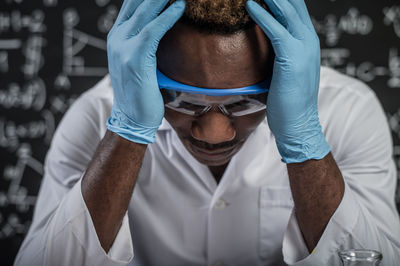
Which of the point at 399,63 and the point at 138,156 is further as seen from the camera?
the point at 399,63

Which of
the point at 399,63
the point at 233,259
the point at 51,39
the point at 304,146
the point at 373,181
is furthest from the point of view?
the point at 51,39

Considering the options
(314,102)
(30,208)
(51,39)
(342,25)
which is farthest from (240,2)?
(30,208)

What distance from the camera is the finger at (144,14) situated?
1.00 meters

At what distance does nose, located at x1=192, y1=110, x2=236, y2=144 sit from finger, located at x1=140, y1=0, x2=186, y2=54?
196 mm

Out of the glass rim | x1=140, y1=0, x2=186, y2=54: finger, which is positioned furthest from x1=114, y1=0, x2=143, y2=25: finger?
the glass rim

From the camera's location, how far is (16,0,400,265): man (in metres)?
0.97

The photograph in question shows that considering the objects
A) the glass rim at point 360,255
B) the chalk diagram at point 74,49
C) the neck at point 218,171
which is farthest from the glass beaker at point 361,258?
the chalk diagram at point 74,49

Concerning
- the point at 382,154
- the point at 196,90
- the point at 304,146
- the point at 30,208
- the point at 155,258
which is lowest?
the point at 30,208

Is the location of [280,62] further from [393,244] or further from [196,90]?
[393,244]

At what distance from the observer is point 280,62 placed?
3.22 ft

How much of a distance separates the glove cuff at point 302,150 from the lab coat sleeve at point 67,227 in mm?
450

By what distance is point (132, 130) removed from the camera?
1066 mm

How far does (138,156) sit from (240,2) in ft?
1.46

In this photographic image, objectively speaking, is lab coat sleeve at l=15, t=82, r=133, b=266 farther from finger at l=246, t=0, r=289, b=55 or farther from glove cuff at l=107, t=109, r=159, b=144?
finger at l=246, t=0, r=289, b=55
